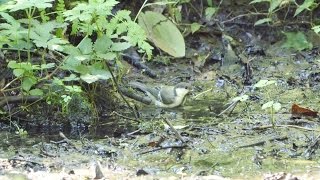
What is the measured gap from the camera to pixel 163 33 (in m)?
5.81

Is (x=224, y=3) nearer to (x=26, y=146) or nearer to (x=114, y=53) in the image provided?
(x=114, y=53)

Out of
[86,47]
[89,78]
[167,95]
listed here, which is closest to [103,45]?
[86,47]

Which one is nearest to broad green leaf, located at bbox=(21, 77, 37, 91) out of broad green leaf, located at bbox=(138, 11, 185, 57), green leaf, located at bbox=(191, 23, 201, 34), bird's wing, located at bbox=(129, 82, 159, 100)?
bird's wing, located at bbox=(129, 82, 159, 100)

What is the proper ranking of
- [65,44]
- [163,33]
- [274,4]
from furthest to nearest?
[274,4] → [163,33] → [65,44]

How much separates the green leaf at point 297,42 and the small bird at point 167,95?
1.88 metres

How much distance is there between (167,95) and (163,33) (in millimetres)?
1112

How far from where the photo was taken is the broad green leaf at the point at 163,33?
18.8 feet

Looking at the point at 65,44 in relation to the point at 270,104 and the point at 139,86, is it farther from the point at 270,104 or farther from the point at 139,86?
the point at 270,104

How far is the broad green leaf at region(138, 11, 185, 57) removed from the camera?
5.73m

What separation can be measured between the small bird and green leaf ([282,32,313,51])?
1879mm

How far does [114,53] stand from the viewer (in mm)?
4258

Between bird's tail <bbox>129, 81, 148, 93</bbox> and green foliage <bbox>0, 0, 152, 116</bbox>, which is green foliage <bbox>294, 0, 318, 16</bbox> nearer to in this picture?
bird's tail <bbox>129, 81, 148, 93</bbox>

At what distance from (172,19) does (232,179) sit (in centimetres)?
329

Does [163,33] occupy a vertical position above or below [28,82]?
below
